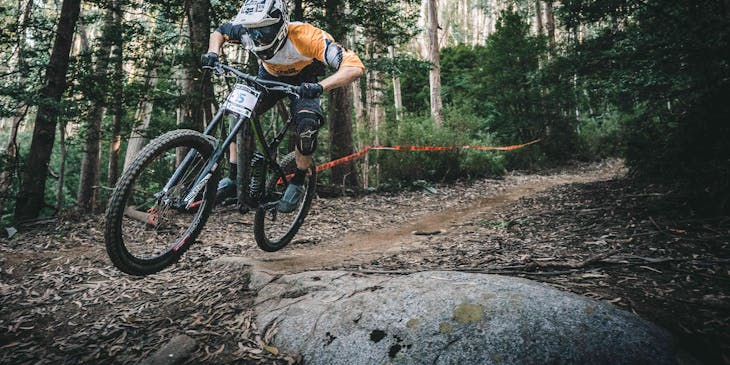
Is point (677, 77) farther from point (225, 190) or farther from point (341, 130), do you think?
point (225, 190)

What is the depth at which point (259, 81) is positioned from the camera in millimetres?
3029

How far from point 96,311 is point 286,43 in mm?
2566

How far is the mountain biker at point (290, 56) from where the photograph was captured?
10.2 ft

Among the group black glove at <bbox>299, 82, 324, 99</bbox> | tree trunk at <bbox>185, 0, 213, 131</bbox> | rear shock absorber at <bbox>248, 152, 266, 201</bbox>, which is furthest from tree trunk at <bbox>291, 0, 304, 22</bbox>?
black glove at <bbox>299, 82, 324, 99</bbox>

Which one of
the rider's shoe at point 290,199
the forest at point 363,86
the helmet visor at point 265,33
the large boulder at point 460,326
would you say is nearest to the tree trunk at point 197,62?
the forest at point 363,86

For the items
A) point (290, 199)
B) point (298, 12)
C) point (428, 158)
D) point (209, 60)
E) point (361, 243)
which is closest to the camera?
point (209, 60)

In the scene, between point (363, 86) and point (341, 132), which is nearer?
point (341, 132)

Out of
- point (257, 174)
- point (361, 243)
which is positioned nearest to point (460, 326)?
point (257, 174)

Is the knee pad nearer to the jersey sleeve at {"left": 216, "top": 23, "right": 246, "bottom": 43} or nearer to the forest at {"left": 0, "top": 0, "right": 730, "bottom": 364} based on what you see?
the forest at {"left": 0, "top": 0, "right": 730, "bottom": 364}

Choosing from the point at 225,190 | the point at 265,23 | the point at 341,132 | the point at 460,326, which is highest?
the point at 265,23

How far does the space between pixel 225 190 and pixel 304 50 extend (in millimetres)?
1408

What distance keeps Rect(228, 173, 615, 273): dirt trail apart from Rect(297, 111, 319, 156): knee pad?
1.10 meters

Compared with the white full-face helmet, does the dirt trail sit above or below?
below

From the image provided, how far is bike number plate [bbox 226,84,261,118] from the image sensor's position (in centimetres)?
298
